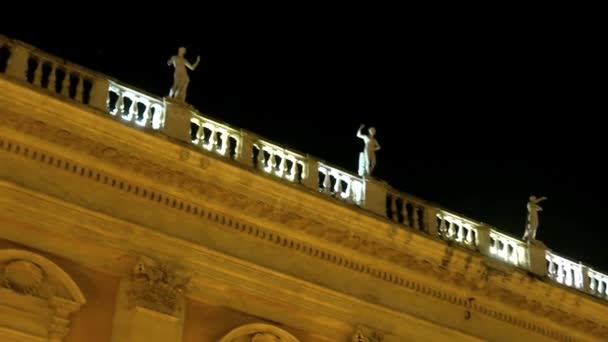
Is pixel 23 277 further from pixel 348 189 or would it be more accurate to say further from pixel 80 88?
pixel 348 189

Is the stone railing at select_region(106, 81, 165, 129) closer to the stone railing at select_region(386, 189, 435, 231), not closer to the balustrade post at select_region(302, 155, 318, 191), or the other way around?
the balustrade post at select_region(302, 155, 318, 191)

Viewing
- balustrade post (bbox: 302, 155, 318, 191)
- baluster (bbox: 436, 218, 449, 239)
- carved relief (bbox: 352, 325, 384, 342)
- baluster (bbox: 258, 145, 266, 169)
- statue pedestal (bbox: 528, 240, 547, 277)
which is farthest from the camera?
statue pedestal (bbox: 528, 240, 547, 277)

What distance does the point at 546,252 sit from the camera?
14172mm

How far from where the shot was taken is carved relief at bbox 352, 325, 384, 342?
11.7 meters

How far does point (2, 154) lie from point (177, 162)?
1.82 metres

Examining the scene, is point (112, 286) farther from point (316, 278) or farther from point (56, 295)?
point (316, 278)

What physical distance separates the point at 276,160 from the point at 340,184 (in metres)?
0.90

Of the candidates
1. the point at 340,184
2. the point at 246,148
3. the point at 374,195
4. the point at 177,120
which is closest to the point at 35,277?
the point at 177,120

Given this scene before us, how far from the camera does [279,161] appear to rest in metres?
12.4

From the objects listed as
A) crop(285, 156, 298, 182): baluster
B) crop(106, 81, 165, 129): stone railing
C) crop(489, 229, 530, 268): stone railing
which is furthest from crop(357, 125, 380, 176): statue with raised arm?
crop(106, 81, 165, 129): stone railing

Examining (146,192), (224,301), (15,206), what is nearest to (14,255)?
(15,206)

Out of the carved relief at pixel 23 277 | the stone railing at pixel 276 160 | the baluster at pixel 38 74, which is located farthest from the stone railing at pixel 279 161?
the carved relief at pixel 23 277

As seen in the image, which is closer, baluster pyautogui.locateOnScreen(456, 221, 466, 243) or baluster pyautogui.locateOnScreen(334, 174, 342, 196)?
baluster pyautogui.locateOnScreen(334, 174, 342, 196)

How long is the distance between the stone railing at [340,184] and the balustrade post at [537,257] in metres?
2.76
